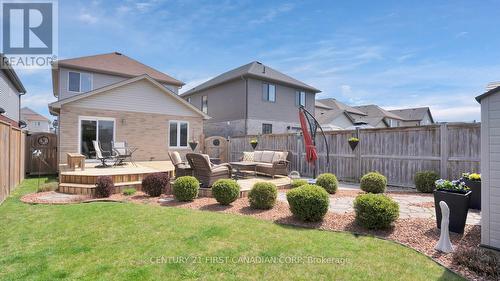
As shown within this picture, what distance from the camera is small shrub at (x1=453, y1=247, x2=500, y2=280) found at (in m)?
2.95

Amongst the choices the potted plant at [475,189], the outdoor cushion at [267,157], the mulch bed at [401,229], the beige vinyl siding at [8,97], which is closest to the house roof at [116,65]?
the beige vinyl siding at [8,97]

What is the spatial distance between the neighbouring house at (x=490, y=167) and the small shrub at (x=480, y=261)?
32cm

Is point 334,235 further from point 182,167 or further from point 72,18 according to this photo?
point 72,18

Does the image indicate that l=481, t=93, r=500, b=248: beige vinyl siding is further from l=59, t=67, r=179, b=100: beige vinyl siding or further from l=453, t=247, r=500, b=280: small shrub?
l=59, t=67, r=179, b=100: beige vinyl siding

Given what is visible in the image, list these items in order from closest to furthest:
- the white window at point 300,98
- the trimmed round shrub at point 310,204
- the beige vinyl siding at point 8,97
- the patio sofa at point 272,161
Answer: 1. the trimmed round shrub at point 310,204
2. the patio sofa at point 272,161
3. the beige vinyl siding at point 8,97
4. the white window at point 300,98

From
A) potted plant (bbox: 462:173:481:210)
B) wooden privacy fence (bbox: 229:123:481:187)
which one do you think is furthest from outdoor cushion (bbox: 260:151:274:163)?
potted plant (bbox: 462:173:481:210)

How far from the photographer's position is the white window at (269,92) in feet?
Answer: 71.7

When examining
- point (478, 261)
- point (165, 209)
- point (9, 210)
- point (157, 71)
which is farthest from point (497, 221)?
point (157, 71)

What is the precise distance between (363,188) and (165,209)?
549cm

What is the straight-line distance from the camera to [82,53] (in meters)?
20.1

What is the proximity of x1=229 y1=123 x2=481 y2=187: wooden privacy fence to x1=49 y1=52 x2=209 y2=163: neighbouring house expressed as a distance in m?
7.12

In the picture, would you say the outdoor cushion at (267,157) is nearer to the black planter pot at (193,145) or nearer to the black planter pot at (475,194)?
the black planter pot at (193,145)

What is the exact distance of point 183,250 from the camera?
11.8 feet

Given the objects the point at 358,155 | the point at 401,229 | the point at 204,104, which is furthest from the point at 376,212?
the point at 204,104
